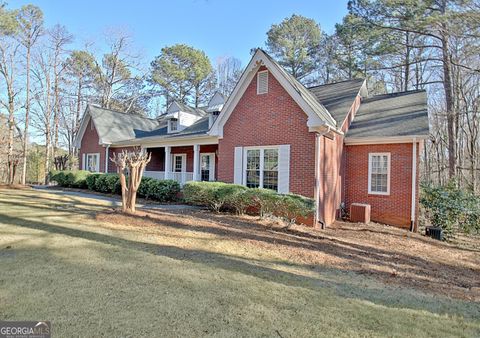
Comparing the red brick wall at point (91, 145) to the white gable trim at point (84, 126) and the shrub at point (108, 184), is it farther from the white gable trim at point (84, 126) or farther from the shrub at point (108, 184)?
the shrub at point (108, 184)

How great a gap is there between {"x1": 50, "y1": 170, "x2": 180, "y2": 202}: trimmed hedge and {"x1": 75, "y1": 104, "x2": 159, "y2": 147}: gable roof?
3.30 m

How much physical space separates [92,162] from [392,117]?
2074 centimetres

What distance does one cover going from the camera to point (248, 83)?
39.1 ft

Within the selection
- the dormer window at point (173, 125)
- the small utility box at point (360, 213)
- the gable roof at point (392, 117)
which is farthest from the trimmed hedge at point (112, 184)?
the gable roof at point (392, 117)

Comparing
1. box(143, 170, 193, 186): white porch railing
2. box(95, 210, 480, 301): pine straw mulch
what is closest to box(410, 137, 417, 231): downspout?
box(95, 210, 480, 301): pine straw mulch

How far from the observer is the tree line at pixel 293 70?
1575 centimetres

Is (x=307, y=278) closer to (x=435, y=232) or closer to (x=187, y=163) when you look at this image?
(x=435, y=232)

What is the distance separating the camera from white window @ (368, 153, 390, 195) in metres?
11.7

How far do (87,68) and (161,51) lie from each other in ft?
27.2

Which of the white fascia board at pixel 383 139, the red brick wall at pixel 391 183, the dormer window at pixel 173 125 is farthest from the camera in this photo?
the dormer window at pixel 173 125

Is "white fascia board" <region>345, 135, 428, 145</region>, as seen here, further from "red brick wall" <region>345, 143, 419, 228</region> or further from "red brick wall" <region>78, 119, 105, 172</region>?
"red brick wall" <region>78, 119, 105, 172</region>

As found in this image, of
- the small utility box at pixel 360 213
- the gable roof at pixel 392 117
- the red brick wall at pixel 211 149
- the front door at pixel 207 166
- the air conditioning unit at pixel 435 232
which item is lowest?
the air conditioning unit at pixel 435 232

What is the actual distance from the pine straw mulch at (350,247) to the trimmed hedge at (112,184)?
4008 mm

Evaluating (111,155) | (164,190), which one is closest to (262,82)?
(164,190)
